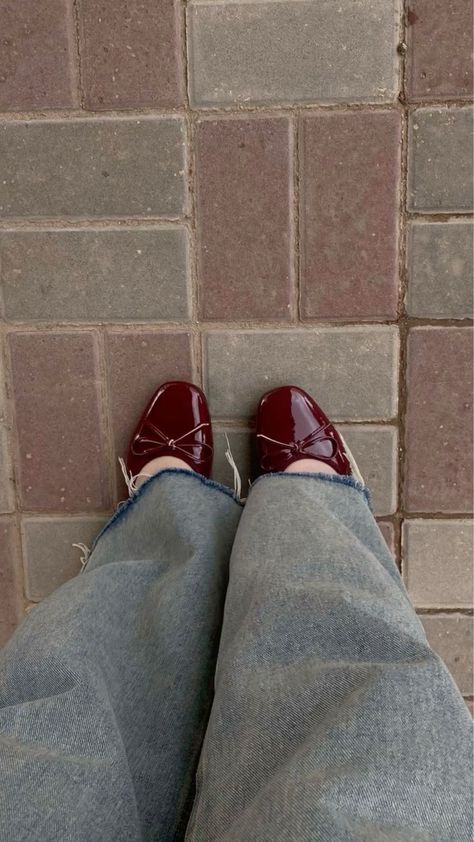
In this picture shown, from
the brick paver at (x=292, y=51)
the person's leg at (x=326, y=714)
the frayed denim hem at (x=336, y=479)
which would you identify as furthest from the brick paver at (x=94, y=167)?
the person's leg at (x=326, y=714)

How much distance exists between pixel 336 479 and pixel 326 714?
1.66 ft

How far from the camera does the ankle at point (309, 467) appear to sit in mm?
1163

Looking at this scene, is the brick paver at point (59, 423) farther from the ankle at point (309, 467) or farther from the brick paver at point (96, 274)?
the ankle at point (309, 467)

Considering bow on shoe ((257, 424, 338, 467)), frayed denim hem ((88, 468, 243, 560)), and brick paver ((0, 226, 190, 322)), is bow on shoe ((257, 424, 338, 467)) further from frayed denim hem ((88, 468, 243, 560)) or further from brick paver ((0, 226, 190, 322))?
brick paver ((0, 226, 190, 322))

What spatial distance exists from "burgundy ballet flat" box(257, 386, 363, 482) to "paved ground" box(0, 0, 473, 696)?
0.10 ft

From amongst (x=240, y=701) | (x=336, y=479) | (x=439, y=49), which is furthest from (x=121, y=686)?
(x=439, y=49)

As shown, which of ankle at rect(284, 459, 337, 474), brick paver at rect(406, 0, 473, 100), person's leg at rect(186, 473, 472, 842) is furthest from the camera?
ankle at rect(284, 459, 337, 474)

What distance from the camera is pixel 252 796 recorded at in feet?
2.06

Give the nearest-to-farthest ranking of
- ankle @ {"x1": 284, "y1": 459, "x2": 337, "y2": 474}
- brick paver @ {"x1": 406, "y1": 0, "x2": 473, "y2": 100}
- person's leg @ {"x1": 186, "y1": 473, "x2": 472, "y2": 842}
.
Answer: person's leg @ {"x1": 186, "y1": 473, "x2": 472, "y2": 842} → brick paver @ {"x1": 406, "y1": 0, "x2": 473, "y2": 100} → ankle @ {"x1": 284, "y1": 459, "x2": 337, "y2": 474}

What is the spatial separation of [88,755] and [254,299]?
0.75m

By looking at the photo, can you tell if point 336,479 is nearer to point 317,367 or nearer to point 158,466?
point 317,367

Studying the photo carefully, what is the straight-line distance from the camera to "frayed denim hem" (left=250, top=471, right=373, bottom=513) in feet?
3.60

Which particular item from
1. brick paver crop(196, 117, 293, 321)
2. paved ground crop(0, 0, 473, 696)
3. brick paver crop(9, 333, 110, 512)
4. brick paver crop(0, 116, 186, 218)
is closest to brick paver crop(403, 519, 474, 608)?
paved ground crop(0, 0, 473, 696)

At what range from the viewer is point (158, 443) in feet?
3.91
